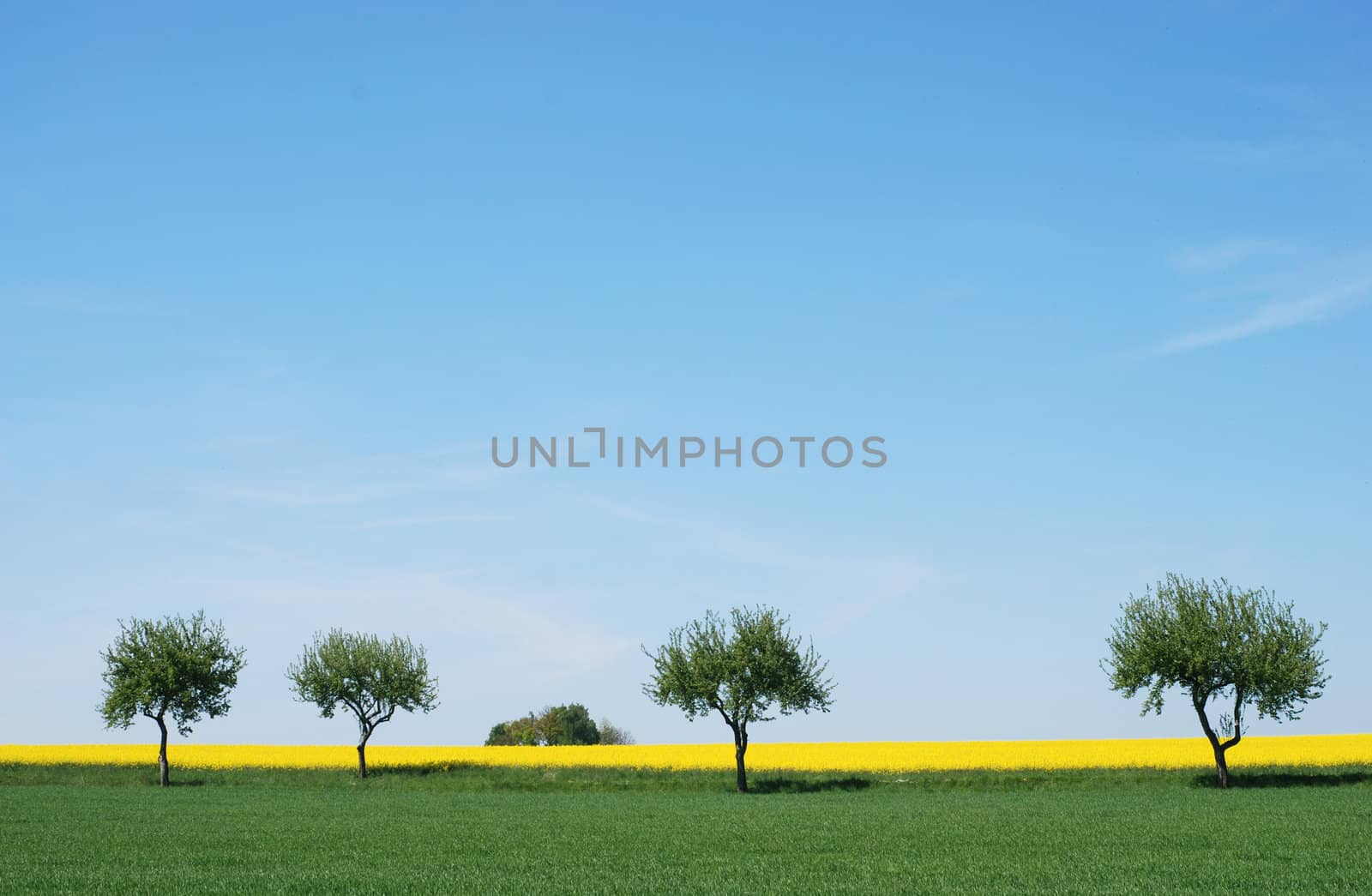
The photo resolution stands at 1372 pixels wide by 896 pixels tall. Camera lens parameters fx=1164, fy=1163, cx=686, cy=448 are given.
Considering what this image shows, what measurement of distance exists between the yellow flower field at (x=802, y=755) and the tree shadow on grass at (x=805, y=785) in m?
5.42

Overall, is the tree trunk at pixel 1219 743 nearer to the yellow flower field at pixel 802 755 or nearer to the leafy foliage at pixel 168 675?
the yellow flower field at pixel 802 755

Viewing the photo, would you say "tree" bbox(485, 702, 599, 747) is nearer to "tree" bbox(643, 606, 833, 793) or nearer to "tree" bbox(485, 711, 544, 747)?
"tree" bbox(485, 711, 544, 747)

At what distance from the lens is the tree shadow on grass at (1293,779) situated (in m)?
55.4

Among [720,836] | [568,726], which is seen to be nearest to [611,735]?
[568,726]

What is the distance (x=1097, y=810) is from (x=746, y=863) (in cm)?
2079

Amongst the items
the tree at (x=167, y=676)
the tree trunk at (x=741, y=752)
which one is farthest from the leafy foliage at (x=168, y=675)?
the tree trunk at (x=741, y=752)

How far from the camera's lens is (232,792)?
62.5 metres

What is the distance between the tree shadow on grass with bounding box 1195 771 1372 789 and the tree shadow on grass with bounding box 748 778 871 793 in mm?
16476

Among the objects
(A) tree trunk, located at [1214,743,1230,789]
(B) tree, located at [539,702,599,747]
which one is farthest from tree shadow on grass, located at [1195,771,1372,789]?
(B) tree, located at [539,702,599,747]

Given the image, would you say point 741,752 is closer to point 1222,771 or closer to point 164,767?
point 1222,771

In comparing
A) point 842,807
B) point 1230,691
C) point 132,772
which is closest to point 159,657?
point 132,772

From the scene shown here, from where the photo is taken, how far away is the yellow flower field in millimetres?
68625

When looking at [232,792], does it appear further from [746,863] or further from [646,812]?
[746,863]

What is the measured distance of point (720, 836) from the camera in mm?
35438
